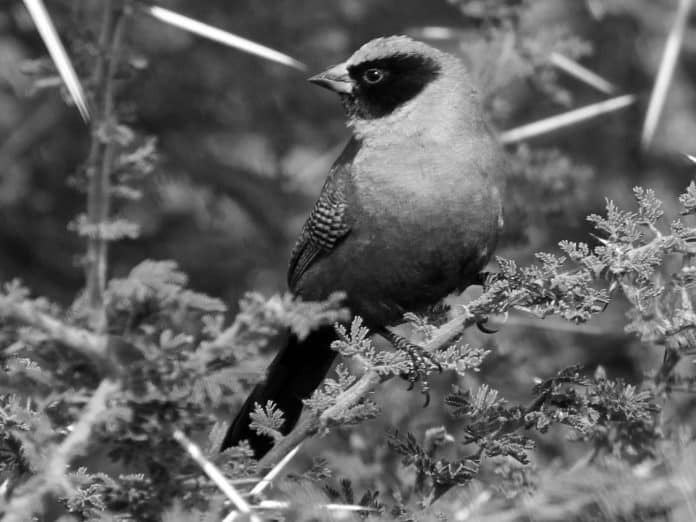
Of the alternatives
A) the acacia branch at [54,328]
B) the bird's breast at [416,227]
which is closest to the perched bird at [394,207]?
the bird's breast at [416,227]

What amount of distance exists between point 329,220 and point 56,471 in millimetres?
2809

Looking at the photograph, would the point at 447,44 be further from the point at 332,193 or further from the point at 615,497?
the point at 615,497

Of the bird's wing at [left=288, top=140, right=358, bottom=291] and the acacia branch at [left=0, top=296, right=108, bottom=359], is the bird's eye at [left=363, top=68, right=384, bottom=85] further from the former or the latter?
the acacia branch at [left=0, top=296, right=108, bottom=359]

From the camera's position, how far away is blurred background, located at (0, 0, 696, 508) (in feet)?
19.7

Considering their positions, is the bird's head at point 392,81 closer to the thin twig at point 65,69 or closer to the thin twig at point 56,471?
the thin twig at point 65,69

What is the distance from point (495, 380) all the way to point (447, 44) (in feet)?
12.7

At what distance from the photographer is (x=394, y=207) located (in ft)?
15.1

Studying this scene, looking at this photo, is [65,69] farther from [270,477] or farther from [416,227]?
[416,227]

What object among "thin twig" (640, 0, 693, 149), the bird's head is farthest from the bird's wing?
"thin twig" (640, 0, 693, 149)

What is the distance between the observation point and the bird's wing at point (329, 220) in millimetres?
4934

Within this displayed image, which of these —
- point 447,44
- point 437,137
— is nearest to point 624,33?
point 447,44

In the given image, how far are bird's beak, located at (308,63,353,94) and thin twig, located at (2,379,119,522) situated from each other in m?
3.15

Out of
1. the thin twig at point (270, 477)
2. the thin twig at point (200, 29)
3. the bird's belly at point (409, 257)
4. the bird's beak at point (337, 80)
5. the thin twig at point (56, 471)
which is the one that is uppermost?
the bird's beak at point (337, 80)

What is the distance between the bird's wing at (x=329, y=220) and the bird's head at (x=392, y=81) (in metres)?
0.19
